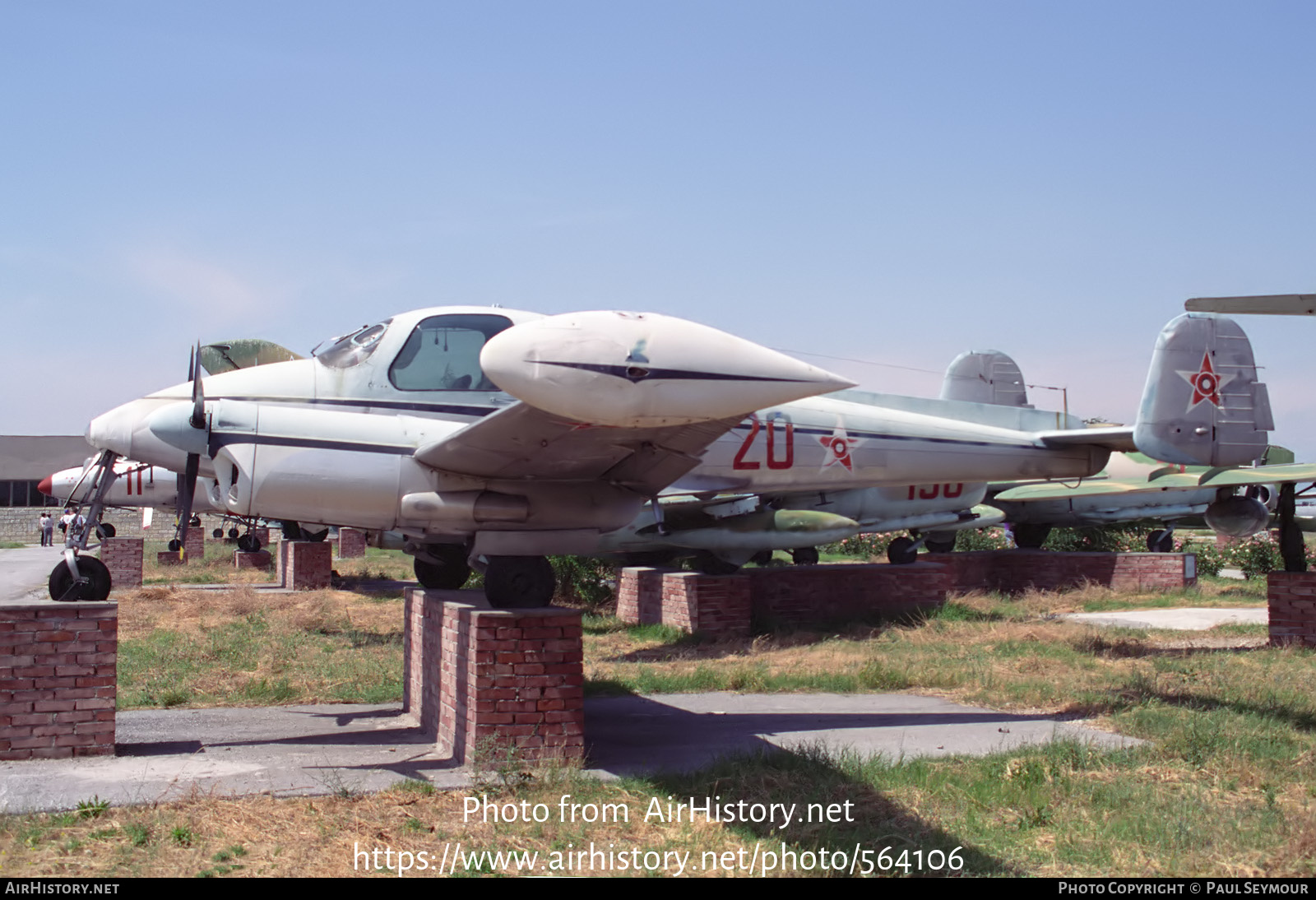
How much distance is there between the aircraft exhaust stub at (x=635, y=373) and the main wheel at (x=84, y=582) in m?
5.64

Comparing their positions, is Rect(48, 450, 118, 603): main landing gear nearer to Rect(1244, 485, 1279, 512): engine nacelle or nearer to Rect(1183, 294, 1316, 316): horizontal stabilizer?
Rect(1183, 294, 1316, 316): horizontal stabilizer

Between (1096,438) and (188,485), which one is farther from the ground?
(1096,438)

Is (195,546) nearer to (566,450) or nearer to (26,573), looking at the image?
(26,573)

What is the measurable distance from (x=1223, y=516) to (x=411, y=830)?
1138 cm

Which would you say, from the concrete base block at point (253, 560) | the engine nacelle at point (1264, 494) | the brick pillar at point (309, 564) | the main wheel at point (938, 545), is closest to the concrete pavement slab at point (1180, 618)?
the engine nacelle at point (1264, 494)

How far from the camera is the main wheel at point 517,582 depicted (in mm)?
7609

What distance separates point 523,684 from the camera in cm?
698

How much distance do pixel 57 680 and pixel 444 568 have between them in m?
3.73

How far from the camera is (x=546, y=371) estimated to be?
4973mm

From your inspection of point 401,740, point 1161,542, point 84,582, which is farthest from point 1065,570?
point 84,582

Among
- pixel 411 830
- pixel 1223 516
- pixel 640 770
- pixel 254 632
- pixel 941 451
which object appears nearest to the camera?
pixel 411 830

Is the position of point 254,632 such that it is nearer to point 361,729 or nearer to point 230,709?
point 230,709

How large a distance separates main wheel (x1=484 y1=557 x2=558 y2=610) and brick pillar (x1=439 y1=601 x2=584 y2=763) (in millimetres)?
457
